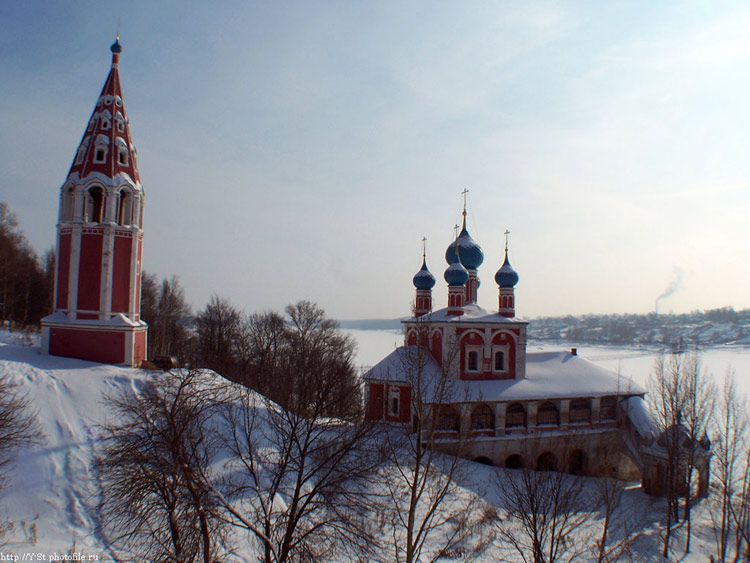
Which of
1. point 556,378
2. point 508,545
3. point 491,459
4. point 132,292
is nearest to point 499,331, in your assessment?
point 556,378

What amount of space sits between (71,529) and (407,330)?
17944 millimetres

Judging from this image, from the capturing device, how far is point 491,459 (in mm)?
24109

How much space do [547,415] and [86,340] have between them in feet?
68.8

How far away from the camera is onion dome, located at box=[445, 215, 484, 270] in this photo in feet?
97.6

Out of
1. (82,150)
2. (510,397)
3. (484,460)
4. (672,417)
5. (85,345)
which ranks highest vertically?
(82,150)

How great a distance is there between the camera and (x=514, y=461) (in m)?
24.9

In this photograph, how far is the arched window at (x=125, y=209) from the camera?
2139cm

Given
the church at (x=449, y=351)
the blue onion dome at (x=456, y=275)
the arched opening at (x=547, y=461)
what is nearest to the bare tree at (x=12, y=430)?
the church at (x=449, y=351)

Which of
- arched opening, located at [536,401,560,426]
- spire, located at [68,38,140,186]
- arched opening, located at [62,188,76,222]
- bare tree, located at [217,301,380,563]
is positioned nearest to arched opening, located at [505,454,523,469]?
arched opening, located at [536,401,560,426]

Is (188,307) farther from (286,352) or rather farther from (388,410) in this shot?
(388,410)

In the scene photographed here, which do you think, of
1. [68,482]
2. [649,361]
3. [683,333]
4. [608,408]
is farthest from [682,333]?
[68,482]

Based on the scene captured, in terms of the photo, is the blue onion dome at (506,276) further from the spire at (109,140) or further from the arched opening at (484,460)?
the spire at (109,140)

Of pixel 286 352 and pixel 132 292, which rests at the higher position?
pixel 132 292

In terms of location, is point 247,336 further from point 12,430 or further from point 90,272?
point 12,430
